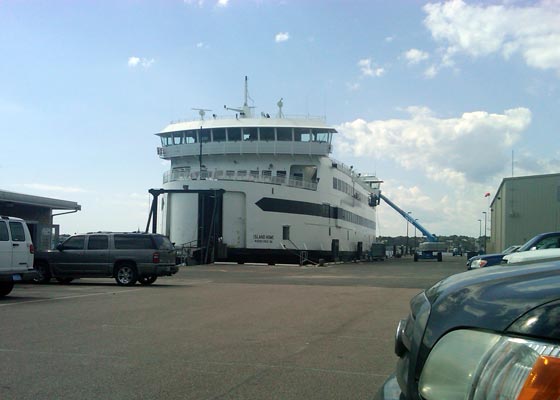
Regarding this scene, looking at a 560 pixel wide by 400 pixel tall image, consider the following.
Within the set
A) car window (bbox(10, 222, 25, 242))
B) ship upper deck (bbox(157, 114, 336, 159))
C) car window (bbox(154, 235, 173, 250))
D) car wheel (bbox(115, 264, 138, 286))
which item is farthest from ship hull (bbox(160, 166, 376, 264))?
car window (bbox(10, 222, 25, 242))

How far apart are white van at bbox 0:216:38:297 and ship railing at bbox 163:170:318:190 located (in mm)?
26709

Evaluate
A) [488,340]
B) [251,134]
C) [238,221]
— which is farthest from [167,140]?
[488,340]

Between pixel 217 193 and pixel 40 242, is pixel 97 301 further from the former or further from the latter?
pixel 217 193

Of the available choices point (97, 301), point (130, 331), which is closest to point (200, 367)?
point (130, 331)

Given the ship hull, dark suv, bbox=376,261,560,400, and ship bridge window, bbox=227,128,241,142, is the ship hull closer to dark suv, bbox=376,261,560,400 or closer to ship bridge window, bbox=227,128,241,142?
ship bridge window, bbox=227,128,241,142

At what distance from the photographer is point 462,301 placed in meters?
1.86

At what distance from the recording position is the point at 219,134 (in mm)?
43312

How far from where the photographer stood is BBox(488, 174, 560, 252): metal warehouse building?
34781 millimetres

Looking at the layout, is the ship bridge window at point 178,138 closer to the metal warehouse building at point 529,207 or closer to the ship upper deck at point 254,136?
the ship upper deck at point 254,136

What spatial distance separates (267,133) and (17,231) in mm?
30115

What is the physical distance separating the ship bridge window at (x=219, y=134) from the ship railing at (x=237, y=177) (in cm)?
257

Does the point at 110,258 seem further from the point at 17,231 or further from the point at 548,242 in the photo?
the point at 548,242

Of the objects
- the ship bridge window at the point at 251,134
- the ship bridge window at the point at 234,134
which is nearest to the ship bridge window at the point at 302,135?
the ship bridge window at the point at 251,134

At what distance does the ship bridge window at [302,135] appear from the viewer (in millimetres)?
43062
